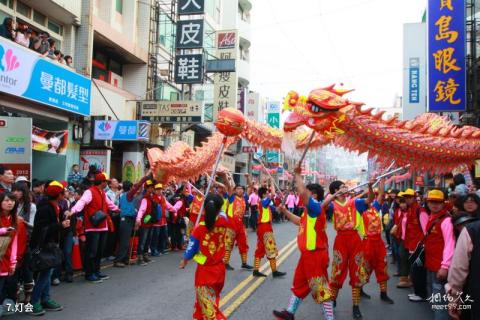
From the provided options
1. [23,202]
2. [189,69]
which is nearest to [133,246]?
[23,202]

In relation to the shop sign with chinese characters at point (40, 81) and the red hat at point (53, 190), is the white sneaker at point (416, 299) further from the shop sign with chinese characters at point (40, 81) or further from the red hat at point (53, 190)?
the shop sign with chinese characters at point (40, 81)

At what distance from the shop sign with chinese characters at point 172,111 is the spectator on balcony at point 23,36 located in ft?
19.8

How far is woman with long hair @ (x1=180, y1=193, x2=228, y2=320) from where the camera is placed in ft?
13.9

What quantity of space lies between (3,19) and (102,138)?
4857 mm

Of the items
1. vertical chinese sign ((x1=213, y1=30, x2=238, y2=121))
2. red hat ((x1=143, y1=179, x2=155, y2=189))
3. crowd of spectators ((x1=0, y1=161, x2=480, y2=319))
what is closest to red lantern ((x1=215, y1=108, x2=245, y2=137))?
crowd of spectators ((x1=0, y1=161, x2=480, y2=319))

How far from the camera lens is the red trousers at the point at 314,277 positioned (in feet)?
16.4

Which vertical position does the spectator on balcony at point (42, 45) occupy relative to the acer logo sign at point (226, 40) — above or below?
below

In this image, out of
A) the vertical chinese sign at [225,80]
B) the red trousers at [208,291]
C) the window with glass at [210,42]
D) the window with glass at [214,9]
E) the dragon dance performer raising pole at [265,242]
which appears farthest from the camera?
the window with glass at [214,9]

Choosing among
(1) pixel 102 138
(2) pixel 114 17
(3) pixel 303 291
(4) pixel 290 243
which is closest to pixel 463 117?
(4) pixel 290 243

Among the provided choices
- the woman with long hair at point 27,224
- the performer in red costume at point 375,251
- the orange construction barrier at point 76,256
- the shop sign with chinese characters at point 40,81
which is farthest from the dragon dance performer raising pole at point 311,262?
the shop sign with chinese characters at point 40,81

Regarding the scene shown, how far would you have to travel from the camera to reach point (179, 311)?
5.78 m

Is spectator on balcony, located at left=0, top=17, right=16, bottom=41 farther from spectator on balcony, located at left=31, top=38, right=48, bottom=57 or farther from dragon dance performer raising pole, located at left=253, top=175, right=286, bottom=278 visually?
dragon dance performer raising pole, located at left=253, top=175, right=286, bottom=278

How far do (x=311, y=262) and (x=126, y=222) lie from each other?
5.39 m

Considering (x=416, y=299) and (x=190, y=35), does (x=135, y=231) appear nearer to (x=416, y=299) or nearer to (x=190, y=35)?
(x=416, y=299)
